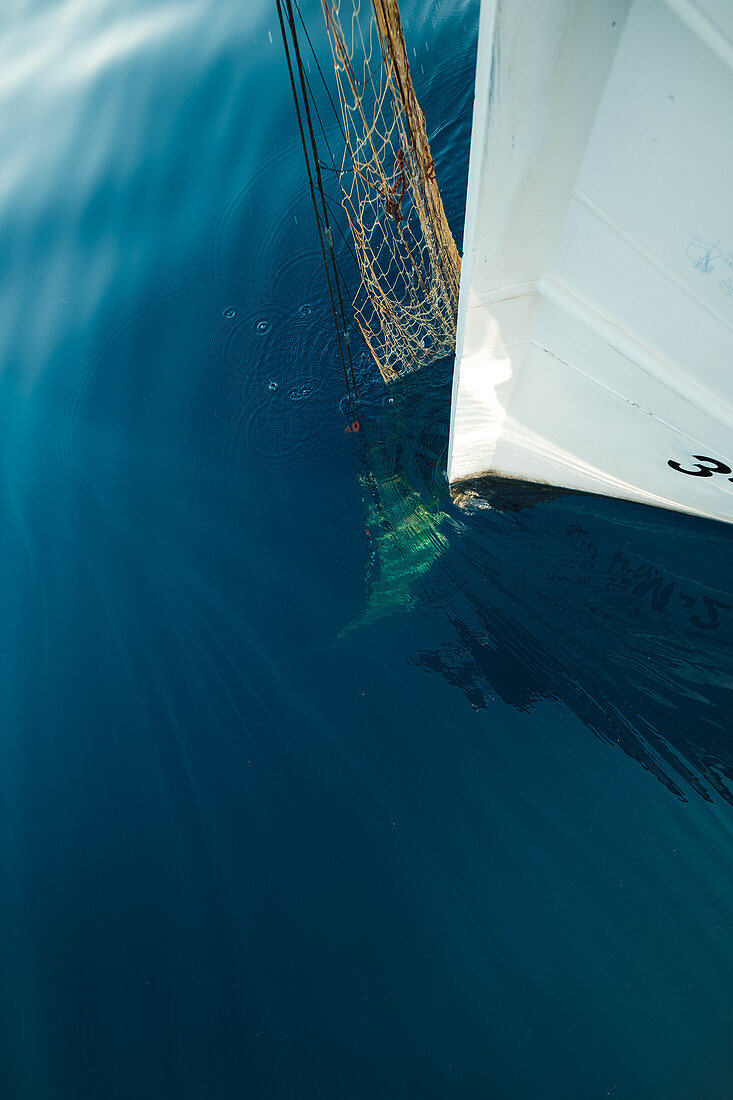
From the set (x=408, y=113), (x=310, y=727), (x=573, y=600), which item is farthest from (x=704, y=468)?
(x=310, y=727)

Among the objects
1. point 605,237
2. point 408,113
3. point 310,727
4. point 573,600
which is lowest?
point 310,727

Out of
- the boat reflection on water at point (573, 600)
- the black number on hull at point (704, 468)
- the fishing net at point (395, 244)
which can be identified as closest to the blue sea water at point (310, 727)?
the boat reflection on water at point (573, 600)

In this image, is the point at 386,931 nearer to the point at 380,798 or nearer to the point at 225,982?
the point at 380,798

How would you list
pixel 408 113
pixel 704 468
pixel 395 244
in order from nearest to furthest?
pixel 408 113 → pixel 704 468 → pixel 395 244

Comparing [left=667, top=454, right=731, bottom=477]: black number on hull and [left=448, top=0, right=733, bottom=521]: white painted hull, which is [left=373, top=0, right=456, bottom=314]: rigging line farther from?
[left=667, top=454, right=731, bottom=477]: black number on hull

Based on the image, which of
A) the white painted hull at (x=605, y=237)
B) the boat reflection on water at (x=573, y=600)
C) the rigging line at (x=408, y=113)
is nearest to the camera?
the white painted hull at (x=605, y=237)

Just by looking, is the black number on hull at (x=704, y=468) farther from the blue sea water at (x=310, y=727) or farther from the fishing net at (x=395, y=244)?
the fishing net at (x=395, y=244)

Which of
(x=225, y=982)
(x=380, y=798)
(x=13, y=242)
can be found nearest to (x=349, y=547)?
(x=380, y=798)

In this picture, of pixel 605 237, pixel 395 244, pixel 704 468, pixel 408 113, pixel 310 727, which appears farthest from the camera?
pixel 395 244

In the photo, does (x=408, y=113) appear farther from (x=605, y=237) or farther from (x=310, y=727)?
(x=310, y=727)
